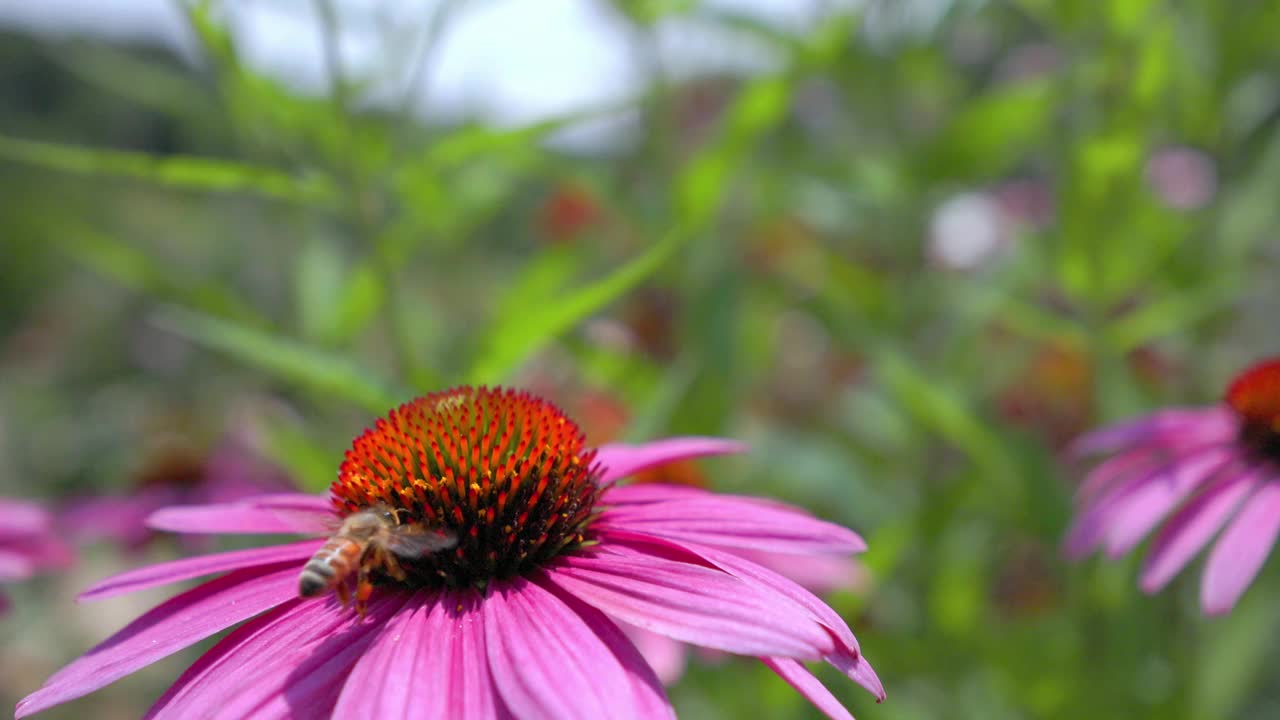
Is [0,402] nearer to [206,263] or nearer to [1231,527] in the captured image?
[206,263]

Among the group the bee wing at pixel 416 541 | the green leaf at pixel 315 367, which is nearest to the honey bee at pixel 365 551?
the bee wing at pixel 416 541

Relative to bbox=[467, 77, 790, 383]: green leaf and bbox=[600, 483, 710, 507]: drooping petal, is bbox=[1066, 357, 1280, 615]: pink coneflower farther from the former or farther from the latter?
bbox=[467, 77, 790, 383]: green leaf

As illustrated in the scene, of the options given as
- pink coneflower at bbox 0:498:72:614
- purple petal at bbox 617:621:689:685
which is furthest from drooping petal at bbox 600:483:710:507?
pink coneflower at bbox 0:498:72:614

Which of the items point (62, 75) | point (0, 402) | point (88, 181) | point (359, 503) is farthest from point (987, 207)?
point (62, 75)

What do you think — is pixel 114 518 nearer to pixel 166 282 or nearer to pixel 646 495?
pixel 166 282

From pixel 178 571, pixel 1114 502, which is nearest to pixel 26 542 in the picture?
pixel 178 571

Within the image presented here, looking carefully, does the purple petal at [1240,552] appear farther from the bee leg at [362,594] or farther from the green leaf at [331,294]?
the green leaf at [331,294]
